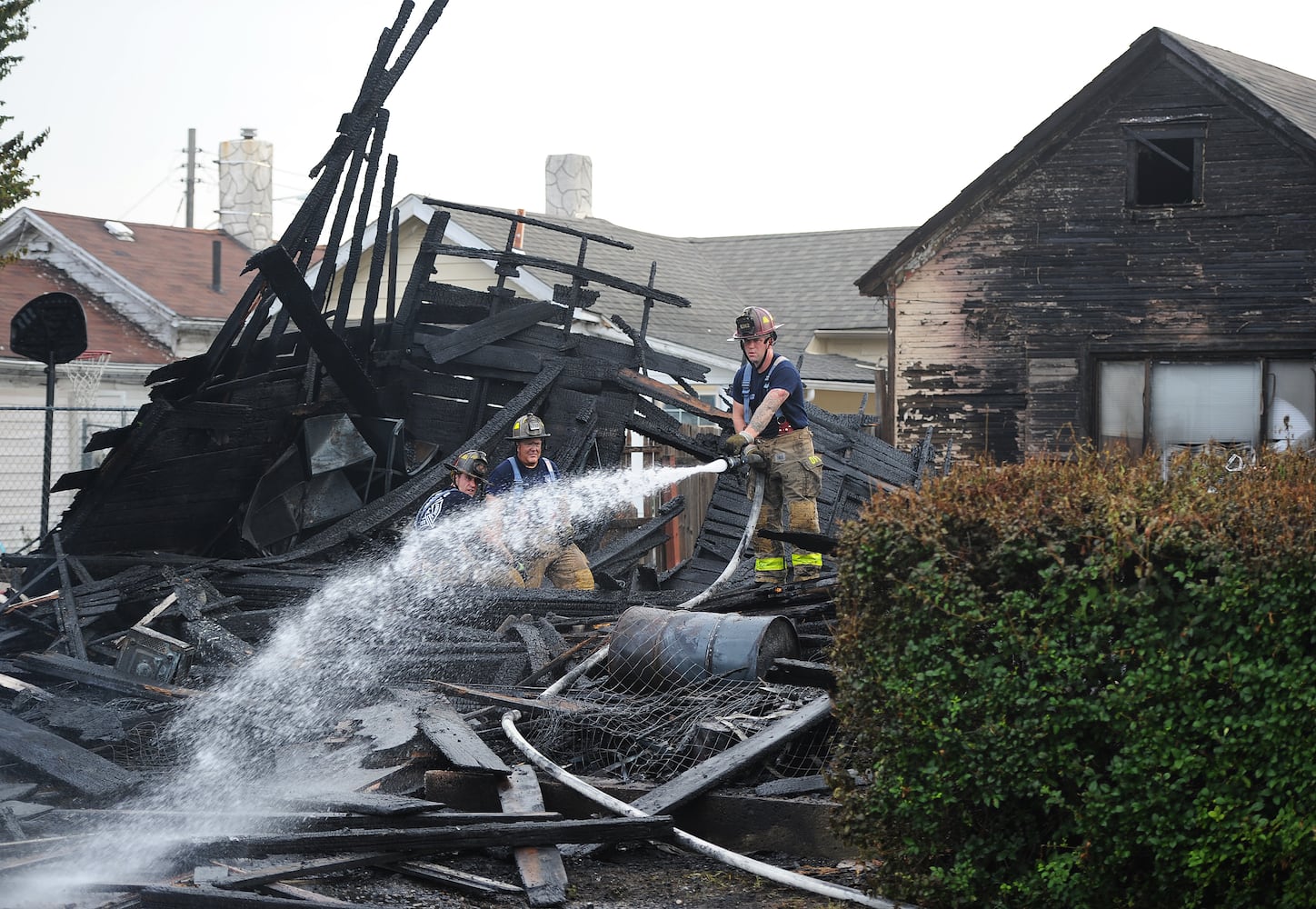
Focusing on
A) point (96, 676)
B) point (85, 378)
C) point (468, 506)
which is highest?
point (85, 378)

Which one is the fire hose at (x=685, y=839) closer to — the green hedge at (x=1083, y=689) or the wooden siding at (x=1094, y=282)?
the green hedge at (x=1083, y=689)

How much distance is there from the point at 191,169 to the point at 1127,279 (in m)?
51.7

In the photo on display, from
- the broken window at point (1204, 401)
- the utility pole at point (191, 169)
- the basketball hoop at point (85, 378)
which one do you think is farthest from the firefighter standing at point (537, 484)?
the utility pole at point (191, 169)

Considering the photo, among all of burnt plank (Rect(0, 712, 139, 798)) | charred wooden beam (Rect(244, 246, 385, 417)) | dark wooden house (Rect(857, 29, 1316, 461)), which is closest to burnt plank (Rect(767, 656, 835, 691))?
burnt plank (Rect(0, 712, 139, 798))

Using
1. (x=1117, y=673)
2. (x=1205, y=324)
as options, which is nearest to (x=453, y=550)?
(x=1117, y=673)

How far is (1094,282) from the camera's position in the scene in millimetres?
15953

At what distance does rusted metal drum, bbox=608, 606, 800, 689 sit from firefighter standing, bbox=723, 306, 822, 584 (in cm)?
190

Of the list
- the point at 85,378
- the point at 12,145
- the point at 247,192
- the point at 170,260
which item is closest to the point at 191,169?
the point at 247,192

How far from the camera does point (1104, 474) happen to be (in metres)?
5.11

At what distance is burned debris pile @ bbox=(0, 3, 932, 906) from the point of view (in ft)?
18.7

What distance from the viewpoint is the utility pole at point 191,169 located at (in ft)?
193

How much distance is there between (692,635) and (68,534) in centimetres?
620

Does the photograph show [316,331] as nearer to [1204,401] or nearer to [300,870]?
[300,870]

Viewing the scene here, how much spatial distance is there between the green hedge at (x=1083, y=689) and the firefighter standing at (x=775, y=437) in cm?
450
